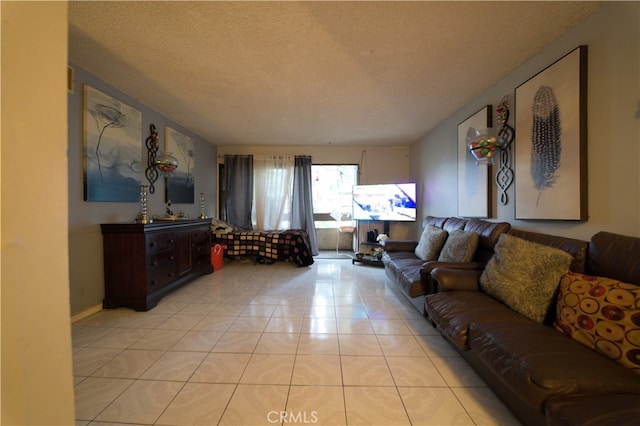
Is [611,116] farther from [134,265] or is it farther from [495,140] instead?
[134,265]

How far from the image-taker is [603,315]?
1.07 metres

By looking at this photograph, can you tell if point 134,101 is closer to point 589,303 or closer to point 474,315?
point 474,315

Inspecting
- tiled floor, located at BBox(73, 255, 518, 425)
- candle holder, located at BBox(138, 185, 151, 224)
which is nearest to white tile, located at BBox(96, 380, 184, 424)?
tiled floor, located at BBox(73, 255, 518, 425)

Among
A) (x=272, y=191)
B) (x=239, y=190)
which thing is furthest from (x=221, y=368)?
(x=239, y=190)

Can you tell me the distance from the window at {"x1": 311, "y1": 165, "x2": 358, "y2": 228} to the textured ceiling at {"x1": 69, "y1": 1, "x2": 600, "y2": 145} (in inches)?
102

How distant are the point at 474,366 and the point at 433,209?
8.90ft

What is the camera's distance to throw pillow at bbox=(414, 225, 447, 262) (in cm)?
263

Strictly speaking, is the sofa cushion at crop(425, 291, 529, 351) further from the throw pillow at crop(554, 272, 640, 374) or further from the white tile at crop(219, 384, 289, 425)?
the white tile at crop(219, 384, 289, 425)

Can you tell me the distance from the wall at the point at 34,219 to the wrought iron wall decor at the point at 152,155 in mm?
2790

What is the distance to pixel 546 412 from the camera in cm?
84

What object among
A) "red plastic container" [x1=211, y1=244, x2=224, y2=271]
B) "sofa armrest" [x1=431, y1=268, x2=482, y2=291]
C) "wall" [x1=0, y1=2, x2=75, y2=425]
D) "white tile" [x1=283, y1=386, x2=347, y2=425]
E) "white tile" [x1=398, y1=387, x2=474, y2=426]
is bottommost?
"white tile" [x1=398, y1=387, x2=474, y2=426]

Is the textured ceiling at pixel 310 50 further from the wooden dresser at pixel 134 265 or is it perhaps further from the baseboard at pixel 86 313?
the baseboard at pixel 86 313

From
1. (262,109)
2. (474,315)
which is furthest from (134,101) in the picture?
(474,315)

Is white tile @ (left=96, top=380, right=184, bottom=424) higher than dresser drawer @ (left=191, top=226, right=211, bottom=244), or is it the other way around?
dresser drawer @ (left=191, top=226, right=211, bottom=244)
